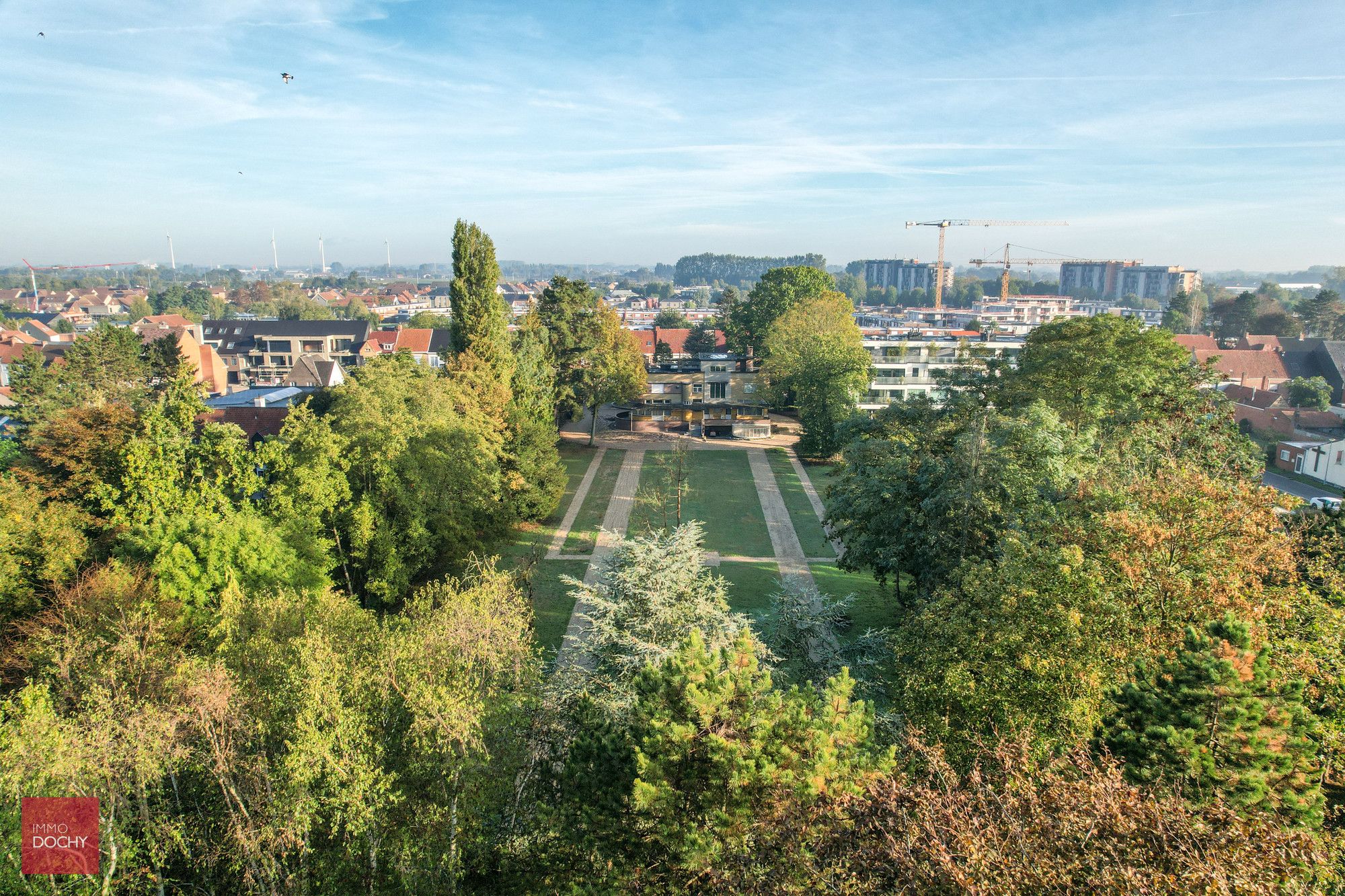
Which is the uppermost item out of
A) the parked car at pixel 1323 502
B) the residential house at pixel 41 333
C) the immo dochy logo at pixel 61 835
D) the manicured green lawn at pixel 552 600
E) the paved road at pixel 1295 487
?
the residential house at pixel 41 333

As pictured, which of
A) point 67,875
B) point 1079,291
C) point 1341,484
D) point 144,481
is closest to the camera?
point 67,875

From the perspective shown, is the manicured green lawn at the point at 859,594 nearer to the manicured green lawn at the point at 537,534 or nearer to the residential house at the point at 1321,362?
the manicured green lawn at the point at 537,534

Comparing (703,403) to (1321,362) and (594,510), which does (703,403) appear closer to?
(594,510)

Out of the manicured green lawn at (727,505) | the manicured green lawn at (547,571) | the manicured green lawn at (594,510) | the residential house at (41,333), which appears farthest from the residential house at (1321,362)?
the residential house at (41,333)

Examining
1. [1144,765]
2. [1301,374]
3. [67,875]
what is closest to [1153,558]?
[1144,765]

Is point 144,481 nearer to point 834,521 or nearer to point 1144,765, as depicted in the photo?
point 834,521

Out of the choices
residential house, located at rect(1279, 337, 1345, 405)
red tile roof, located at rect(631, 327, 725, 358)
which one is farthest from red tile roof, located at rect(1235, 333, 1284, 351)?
red tile roof, located at rect(631, 327, 725, 358)
